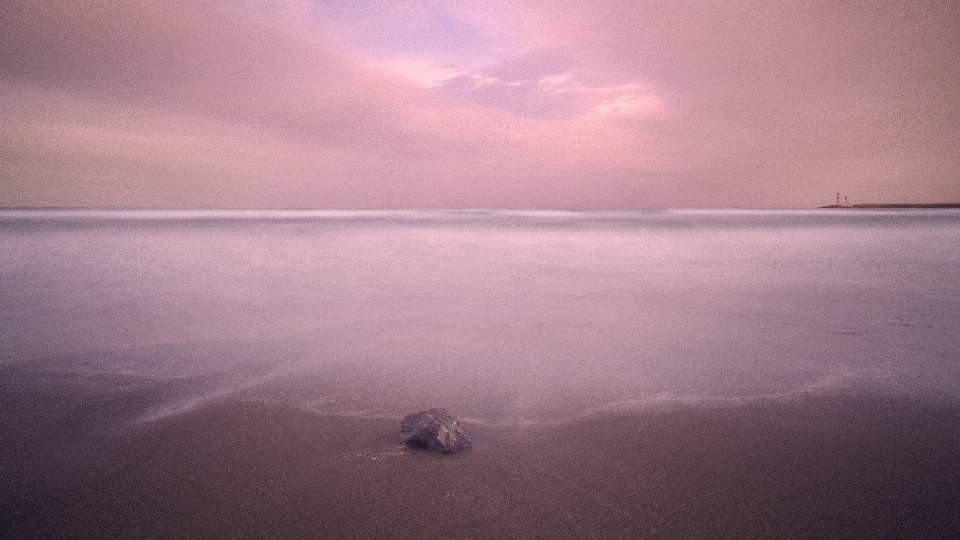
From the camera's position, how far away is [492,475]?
3053mm

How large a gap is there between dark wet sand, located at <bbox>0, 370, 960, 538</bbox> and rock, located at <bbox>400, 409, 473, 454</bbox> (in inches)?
4.3

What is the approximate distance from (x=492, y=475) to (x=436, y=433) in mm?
514

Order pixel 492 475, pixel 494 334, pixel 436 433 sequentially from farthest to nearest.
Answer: pixel 494 334, pixel 436 433, pixel 492 475

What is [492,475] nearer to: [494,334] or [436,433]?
[436,433]

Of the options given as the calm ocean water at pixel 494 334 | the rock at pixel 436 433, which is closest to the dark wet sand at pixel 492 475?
the rock at pixel 436 433

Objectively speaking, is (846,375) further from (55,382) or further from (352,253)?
(352,253)

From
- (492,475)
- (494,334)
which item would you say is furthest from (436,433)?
(494,334)

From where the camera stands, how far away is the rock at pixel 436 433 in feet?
10.9

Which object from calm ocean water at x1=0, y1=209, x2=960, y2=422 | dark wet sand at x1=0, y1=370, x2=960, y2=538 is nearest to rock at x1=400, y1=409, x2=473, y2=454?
dark wet sand at x1=0, y1=370, x2=960, y2=538

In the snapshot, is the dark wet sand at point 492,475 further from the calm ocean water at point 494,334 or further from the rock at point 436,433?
the calm ocean water at point 494,334

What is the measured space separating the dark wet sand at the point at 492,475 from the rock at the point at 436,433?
11 cm

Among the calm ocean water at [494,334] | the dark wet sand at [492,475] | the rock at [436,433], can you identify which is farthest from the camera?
the calm ocean water at [494,334]

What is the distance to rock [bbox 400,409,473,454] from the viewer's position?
3.31m

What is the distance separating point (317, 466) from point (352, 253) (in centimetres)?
1671
